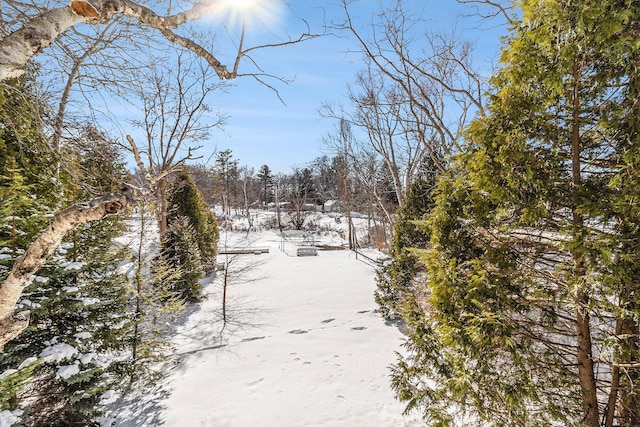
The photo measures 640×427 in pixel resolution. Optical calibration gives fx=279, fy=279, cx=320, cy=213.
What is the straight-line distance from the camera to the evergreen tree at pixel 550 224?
1.74 m

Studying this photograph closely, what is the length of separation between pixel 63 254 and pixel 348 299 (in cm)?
731

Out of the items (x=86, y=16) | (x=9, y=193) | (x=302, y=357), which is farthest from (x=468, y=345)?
(x=9, y=193)

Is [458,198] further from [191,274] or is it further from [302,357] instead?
[191,274]

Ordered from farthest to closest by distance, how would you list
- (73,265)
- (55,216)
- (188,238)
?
(188,238)
(73,265)
(55,216)

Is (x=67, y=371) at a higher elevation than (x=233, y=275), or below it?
higher

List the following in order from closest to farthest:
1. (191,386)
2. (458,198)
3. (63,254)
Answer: (458,198)
(63,254)
(191,386)

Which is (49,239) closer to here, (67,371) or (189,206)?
(67,371)

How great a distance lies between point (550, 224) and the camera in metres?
2.12

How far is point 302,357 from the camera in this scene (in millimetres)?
5516

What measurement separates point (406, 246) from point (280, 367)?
4155 millimetres

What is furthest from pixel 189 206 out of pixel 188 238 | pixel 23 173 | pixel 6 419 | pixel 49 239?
pixel 49 239

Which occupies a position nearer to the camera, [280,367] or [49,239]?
[49,239]

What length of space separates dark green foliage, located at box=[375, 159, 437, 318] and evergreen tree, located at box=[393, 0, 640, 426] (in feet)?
15.2

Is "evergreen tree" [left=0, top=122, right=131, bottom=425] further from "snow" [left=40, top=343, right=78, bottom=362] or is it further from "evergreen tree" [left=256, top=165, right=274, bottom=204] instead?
"evergreen tree" [left=256, top=165, right=274, bottom=204]
